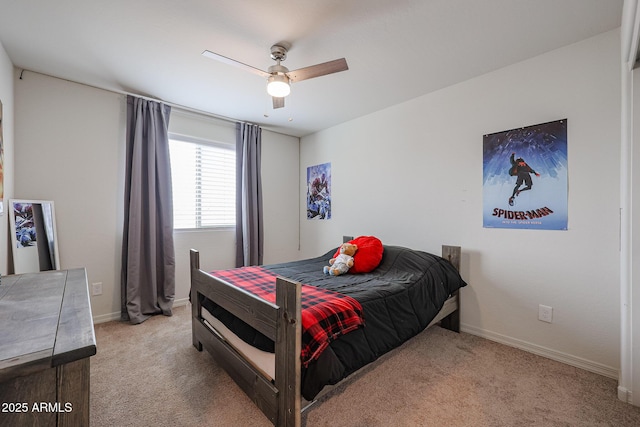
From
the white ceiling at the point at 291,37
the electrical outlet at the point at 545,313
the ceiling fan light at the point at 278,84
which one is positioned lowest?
the electrical outlet at the point at 545,313

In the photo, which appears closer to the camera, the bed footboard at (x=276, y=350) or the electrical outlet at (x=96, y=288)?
the bed footboard at (x=276, y=350)

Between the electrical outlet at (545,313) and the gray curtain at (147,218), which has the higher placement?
the gray curtain at (147,218)

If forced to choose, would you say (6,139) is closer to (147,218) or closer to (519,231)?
(147,218)

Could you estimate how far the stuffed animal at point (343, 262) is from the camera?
256 centimetres

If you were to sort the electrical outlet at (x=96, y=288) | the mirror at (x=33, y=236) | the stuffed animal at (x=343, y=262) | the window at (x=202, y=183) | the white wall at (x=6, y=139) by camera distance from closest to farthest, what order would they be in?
the white wall at (x=6, y=139) → the mirror at (x=33, y=236) → the stuffed animal at (x=343, y=262) → the electrical outlet at (x=96, y=288) → the window at (x=202, y=183)

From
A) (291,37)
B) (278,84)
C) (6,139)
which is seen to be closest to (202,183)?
(6,139)

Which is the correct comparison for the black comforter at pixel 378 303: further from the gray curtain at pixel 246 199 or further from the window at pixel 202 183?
the window at pixel 202 183

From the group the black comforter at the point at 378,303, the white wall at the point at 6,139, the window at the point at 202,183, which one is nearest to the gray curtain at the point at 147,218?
the window at the point at 202,183

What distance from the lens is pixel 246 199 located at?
3812 millimetres

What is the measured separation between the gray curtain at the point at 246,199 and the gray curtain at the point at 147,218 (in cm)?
87

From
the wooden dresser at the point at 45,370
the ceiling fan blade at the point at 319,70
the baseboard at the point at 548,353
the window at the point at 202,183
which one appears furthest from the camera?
the window at the point at 202,183

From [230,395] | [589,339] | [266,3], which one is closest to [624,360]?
[589,339]

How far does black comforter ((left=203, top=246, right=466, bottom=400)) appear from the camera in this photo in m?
1.40

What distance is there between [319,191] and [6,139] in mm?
3177
